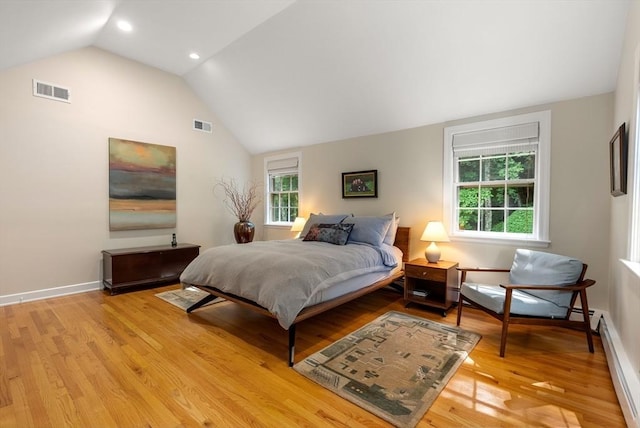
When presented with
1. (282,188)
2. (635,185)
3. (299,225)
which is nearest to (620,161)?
(635,185)

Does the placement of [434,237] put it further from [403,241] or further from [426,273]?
[403,241]

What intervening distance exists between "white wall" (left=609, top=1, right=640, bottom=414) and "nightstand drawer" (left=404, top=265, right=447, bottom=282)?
1352mm

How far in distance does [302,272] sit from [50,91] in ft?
13.6

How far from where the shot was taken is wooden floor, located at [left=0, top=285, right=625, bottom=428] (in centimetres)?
169

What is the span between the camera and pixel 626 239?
209 centimetres

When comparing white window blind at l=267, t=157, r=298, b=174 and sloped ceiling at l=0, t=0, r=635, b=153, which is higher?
sloped ceiling at l=0, t=0, r=635, b=153

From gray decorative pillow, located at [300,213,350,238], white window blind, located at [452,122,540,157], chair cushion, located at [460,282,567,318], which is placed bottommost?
→ chair cushion, located at [460,282,567,318]

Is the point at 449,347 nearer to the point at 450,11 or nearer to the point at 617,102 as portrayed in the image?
the point at 617,102

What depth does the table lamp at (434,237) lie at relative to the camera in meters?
3.48

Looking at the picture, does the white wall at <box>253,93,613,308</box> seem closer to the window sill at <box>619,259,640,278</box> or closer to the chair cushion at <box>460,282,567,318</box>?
the chair cushion at <box>460,282,567,318</box>

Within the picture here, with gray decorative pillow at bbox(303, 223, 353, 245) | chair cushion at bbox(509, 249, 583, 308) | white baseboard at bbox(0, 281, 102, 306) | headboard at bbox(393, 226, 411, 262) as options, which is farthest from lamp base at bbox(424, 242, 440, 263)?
white baseboard at bbox(0, 281, 102, 306)

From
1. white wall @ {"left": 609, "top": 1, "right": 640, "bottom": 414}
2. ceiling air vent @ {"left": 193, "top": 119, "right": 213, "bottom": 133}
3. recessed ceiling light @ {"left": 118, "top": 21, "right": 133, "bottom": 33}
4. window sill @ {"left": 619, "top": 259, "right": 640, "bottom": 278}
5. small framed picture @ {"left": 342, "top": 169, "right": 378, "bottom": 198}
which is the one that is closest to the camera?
window sill @ {"left": 619, "top": 259, "right": 640, "bottom": 278}

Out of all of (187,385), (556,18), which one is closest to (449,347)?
(187,385)

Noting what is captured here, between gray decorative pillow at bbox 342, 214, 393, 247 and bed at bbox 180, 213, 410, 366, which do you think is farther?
gray decorative pillow at bbox 342, 214, 393, 247
